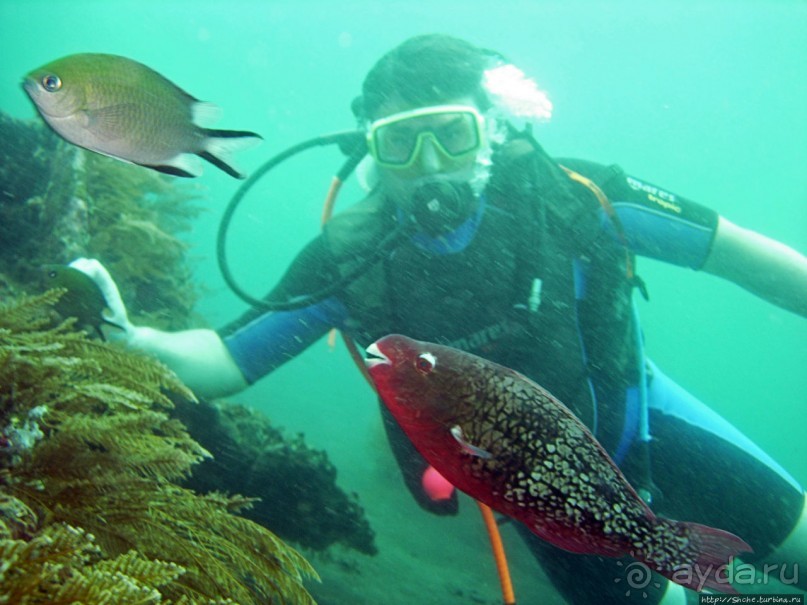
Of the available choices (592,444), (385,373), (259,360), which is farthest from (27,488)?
(259,360)

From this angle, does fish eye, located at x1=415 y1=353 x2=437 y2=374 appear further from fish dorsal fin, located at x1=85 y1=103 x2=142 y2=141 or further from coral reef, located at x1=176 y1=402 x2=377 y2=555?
coral reef, located at x1=176 y1=402 x2=377 y2=555

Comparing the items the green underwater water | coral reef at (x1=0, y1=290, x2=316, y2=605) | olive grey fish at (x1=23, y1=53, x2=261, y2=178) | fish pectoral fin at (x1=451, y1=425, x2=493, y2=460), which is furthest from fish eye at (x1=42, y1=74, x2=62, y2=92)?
the green underwater water

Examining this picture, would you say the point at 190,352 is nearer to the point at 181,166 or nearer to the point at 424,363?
the point at 181,166

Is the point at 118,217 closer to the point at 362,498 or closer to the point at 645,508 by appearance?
the point at 645,508

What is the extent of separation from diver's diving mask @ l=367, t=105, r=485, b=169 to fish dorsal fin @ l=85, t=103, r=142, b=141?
10.7ft

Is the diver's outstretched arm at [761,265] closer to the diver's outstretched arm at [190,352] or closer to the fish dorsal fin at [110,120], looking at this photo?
the diver's outstretched arm at [190,352]

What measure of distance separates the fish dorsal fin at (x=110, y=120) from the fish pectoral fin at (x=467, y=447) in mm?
1302

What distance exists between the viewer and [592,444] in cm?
137

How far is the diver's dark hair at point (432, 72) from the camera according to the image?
455 centimetres

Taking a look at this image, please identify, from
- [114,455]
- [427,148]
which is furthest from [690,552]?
[427,148]

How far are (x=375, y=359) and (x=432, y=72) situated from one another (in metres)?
4.02

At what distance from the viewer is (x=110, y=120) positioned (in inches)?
51.9

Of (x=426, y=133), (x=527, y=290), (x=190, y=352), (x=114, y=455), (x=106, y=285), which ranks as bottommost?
(x=114, y=455)

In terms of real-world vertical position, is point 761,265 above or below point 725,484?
above
